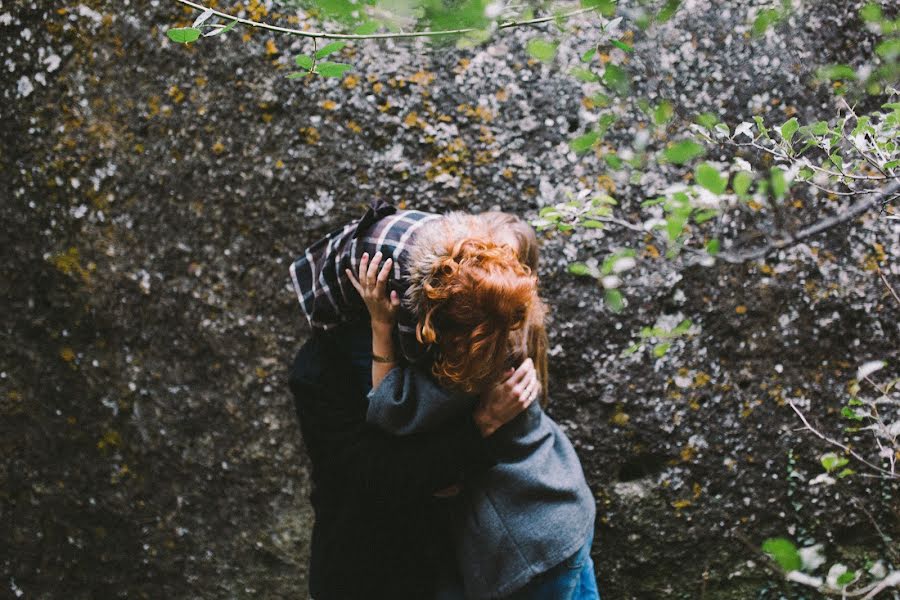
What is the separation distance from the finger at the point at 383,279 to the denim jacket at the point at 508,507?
205 mm

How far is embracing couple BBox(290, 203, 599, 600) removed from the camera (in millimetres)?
1619

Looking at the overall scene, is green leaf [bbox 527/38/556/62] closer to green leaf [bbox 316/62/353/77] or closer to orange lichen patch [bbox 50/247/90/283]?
green leaf [bbox 316/62/353/77]

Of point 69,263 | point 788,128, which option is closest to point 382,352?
point 788,128

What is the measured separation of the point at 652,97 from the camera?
219 cm

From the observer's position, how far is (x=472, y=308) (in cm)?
153

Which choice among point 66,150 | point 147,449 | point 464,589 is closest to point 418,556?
point 464,589

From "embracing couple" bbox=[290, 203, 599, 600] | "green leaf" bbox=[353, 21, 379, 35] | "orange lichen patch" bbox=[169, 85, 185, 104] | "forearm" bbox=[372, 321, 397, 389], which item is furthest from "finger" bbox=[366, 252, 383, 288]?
"orange lichen patch" bbox=[169, 85, 185, 104]

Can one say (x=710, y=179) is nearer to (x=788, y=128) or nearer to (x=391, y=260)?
(x=788, y=128)

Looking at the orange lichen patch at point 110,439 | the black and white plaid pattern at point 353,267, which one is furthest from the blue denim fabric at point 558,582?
the orange lichen patch at point 110,439

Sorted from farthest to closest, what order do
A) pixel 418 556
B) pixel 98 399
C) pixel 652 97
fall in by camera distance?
pixel 98 399 → pixel 652 97 → pixel 418 556

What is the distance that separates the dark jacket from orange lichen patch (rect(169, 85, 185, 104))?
40.5 inches

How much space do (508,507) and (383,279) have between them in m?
0.71

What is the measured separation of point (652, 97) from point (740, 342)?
0.88 m

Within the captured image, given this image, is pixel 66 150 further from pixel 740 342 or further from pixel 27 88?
pixel 740 342
